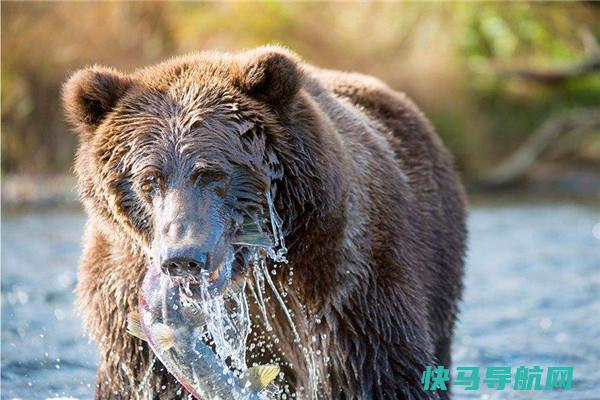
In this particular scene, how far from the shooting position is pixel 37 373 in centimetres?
718

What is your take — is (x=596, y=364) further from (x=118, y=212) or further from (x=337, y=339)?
(x=118, y=212)

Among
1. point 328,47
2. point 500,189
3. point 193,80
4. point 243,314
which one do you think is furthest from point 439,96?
point 193,80

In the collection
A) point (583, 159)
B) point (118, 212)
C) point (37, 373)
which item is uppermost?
point (118, 212)

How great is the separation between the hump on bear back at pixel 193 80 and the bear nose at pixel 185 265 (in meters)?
0.89

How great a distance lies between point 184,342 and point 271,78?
124cm

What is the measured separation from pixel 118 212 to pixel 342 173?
1.03 metres

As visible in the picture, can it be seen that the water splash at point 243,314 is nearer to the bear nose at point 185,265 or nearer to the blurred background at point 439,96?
the bear nose at point 185,265

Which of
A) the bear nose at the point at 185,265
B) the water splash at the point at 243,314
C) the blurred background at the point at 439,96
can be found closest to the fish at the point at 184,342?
the water splash at the point at 243,314

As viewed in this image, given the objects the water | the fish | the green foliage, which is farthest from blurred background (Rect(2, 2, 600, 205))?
the fish

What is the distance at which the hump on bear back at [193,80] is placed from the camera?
4.60 meters

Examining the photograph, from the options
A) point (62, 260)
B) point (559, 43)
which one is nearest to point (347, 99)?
point (62, 260)

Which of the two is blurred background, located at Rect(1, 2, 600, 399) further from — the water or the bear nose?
the bear nose

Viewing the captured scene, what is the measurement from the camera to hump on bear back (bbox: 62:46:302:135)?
460cm

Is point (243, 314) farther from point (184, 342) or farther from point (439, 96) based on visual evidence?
point (439, 96)
